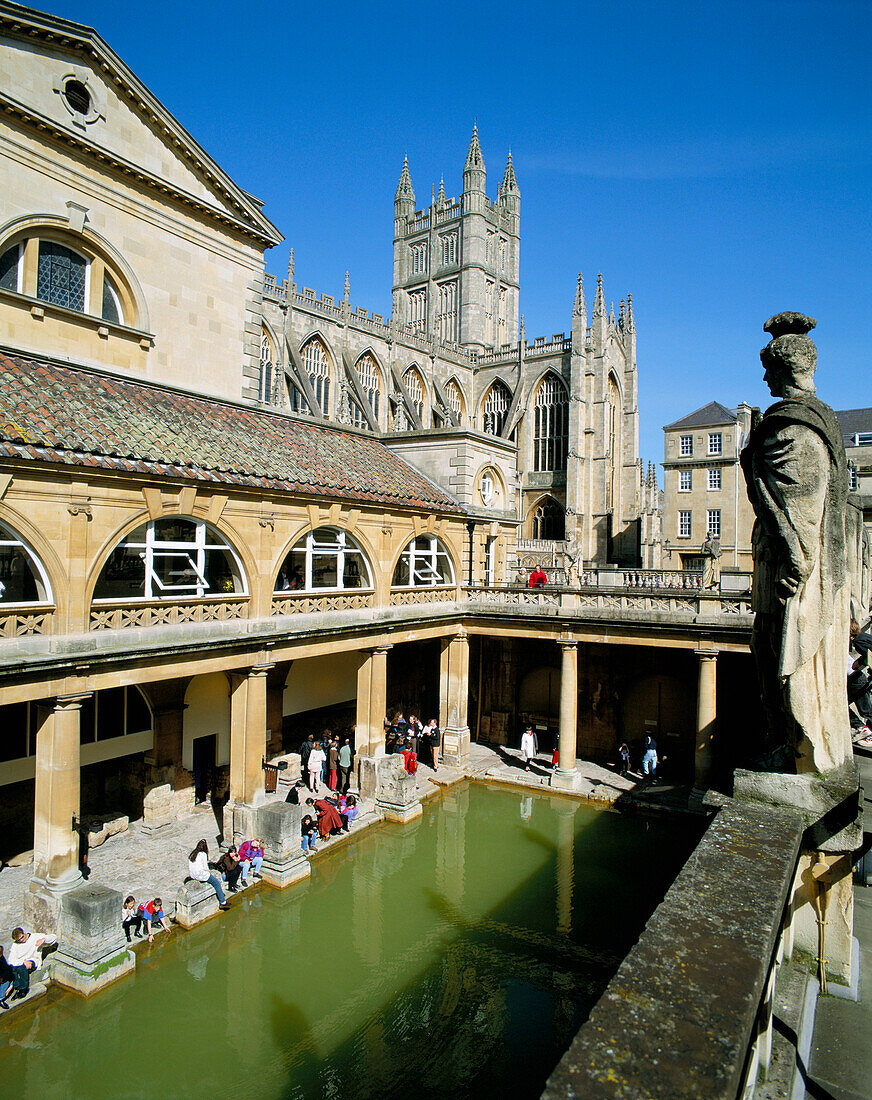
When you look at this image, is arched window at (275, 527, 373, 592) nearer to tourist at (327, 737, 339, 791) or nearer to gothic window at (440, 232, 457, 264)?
tourist at (327, 737, 339, 791)

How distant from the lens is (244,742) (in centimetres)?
1549

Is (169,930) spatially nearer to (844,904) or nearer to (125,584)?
(125,584)

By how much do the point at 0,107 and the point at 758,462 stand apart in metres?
16.4

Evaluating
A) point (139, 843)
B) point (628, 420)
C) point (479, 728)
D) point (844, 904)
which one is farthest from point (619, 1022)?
point (628, 420)

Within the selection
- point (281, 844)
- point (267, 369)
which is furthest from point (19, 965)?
point (267, 369)

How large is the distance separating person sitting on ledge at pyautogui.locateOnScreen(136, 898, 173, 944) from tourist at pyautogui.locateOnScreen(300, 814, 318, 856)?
3587mm

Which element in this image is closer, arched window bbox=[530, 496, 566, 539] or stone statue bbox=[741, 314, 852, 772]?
stone statue bbox=[741, 314, 852, 772]

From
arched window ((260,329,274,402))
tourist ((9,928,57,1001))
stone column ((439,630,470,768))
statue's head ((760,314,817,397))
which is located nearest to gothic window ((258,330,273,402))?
arched window ((260,329,274,402))

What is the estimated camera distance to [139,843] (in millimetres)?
15922

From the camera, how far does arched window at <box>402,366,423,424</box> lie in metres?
51.1

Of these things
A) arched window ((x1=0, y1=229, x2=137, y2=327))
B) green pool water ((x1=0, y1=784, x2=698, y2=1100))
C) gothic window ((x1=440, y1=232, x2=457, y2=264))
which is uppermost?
gothic window ((x1=440, y1=232, x2=457, y2=264))

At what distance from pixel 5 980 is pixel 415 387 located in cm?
4602

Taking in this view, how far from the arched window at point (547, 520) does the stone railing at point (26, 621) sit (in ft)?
138

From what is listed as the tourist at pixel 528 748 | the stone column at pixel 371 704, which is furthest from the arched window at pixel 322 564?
the tourist at pixel 528 748
